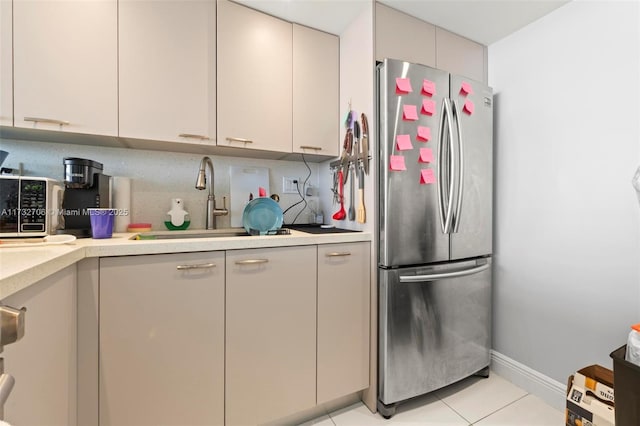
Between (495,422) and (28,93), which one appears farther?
(495,422)

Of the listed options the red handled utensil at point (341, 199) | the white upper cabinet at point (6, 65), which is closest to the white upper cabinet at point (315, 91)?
the red handled utensil at point (341, 199)

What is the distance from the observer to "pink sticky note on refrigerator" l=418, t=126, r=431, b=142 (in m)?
1.55

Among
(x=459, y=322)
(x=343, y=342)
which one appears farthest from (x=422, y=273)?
(x=343, y=342)

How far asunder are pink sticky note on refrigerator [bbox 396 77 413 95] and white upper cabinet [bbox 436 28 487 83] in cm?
45

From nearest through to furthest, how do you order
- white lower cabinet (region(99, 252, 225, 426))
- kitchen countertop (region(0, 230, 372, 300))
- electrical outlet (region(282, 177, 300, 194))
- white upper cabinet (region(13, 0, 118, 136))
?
kitchen countertop (region(0, 230, 372, 300)) < white lower cabinet (region(99, 252, 225, 426)) < white upper cabinet (region(13, 0, 118, 136)) < electrical outlet (region(282, 177, 300, 194))

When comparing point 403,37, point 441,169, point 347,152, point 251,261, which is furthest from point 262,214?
point 403,37

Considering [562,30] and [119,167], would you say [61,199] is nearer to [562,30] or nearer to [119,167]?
[119,167]

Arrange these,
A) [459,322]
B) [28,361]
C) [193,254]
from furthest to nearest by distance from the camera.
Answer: [459,322], [193,254], [28,361]

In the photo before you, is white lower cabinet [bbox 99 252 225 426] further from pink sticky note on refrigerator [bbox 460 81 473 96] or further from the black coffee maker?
pink sticky note on refrigerator [bbox 460 81 473 96]

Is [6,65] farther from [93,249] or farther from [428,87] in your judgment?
[428,87]

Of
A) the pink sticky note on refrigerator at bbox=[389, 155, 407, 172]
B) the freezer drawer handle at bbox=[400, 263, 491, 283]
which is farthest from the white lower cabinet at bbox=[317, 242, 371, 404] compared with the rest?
the pink sticky note on refrigerator at bbox=[389, 155, 407, 172]

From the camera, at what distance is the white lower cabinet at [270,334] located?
Result: 4.18ft

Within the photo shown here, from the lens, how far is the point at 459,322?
5.59 ft

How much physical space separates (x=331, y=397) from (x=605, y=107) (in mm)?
2061
